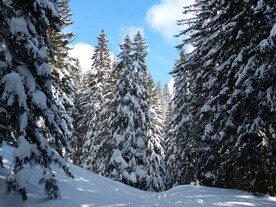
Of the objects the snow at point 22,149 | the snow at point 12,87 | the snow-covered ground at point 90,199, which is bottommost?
the snow-covered ground at point 90,199

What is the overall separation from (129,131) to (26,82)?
732 inches

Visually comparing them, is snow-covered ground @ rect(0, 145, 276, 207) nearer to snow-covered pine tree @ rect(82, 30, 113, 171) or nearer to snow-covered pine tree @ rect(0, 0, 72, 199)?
snow-covered pine tree @ rect(0, 0, 72, 199)

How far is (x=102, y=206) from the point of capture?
29.2 feet

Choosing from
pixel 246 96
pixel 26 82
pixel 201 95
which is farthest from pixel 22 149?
pixel 201 95

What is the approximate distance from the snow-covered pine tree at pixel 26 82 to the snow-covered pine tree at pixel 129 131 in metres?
17.4

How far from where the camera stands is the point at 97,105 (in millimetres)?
35062

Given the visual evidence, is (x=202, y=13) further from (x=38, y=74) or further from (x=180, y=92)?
(x=38, y=74)

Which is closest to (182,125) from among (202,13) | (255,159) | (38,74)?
(202,13)

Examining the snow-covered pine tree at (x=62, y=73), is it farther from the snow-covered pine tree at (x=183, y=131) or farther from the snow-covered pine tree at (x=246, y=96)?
the snow-covered pine tree at (x=246, y=96)

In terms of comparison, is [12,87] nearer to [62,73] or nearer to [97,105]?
[62,73]

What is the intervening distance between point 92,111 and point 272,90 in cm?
2728

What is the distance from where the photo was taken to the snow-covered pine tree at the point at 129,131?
25.5 metres

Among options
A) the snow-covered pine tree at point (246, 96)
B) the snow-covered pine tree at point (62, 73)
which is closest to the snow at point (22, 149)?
the snow-covered pine tree at point (246, 96)

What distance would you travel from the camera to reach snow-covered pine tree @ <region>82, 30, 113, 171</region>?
105ft
